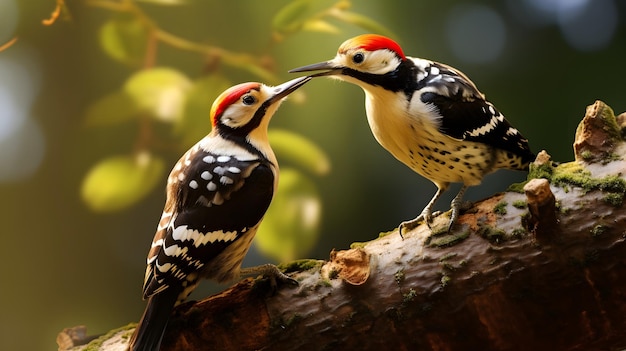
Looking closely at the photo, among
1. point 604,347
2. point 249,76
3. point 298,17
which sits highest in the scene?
point 298,17

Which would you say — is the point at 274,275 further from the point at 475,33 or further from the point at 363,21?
the point at 475,33

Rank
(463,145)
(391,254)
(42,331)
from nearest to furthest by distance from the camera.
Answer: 1. (391,254)
2. (463,145)
3. (42,331)

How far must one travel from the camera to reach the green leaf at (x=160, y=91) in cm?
180

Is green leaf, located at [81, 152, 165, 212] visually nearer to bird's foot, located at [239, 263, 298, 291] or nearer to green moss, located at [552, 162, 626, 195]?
bird's foot, located at [239, 263, 298, 291]

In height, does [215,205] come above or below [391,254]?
above

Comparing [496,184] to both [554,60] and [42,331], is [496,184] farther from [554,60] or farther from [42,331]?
[42,331]

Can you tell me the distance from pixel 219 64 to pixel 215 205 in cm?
74

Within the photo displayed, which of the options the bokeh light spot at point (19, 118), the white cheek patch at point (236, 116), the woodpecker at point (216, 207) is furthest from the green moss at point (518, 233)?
the bokeh light spot at point (19, 118)

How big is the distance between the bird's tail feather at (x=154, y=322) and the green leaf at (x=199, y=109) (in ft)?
2.30

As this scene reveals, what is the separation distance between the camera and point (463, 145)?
1.36 metres

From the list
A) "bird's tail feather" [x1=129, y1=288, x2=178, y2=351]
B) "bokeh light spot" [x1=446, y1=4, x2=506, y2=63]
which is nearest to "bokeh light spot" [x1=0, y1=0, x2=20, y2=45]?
"bird's tail feather" [x1=129, y1=288, x2=178, y2=351]

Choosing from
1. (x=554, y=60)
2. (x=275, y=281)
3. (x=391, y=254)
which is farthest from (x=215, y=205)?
(x=554, y=60)

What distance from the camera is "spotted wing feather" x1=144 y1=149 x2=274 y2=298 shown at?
46.5 inches

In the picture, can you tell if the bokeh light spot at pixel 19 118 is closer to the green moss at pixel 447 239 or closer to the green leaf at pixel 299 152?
the green leaf at pixel 299 152
